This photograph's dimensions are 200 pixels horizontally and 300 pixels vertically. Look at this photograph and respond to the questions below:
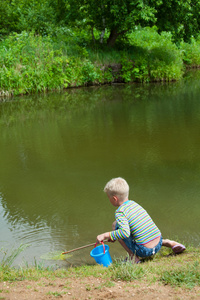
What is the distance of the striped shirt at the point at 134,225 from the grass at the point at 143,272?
10.6 inches

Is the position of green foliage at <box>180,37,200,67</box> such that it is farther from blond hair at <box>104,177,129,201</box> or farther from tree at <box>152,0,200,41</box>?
blond hair at <box>104,177,129,201</box>

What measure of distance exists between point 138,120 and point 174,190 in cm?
543

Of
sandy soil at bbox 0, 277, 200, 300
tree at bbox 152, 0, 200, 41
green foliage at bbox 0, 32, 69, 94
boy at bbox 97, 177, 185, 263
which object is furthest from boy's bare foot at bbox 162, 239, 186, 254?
tree at bbox 152, 0, 200, 41

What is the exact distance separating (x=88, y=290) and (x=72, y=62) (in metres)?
16.5

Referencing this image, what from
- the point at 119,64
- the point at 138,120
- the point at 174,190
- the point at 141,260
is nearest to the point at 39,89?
the point at 119,64

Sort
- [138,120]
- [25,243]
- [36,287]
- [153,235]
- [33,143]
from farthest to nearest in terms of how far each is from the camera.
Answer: [138,120], [33,143], [25,243], [153,235], [36,287]

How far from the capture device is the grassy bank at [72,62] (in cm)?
1712

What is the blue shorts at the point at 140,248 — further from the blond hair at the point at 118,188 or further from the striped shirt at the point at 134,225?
the blond hair at the point at 118,188

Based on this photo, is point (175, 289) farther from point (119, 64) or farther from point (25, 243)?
point (119, 64)

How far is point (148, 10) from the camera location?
17562mm

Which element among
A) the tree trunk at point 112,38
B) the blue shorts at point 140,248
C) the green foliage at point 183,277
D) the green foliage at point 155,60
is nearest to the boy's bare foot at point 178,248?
the blue shorts at point 140,248

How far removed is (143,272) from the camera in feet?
11.0

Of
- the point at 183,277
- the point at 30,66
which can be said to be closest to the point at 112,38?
the point at 30,66

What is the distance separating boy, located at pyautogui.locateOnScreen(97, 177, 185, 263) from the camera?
3.94 metres
